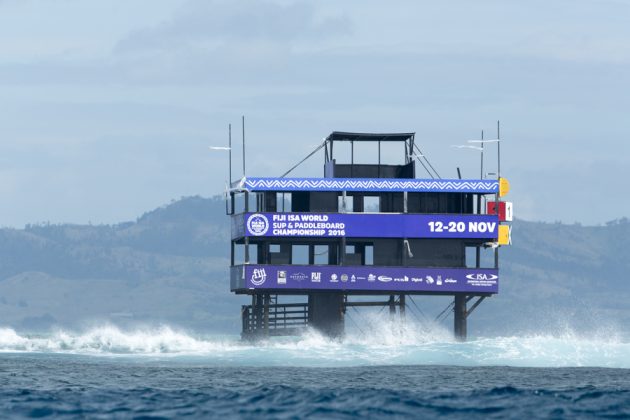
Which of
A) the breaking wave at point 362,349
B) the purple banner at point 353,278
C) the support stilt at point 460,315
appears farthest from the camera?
the support stilt at point 460,315

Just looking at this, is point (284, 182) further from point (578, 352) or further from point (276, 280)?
point (578, 352)

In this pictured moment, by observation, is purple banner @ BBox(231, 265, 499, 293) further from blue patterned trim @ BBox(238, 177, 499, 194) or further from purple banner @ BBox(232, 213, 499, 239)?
blue patterned trim @ BBox(238, 177, 499, 194)

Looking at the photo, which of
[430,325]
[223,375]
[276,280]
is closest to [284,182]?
[276,280]

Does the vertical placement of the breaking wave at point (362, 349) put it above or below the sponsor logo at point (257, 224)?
→ below

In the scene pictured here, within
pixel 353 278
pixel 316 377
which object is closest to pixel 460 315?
pixel 353 278

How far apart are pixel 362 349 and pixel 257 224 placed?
9.84m

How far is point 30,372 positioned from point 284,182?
24.0 meters

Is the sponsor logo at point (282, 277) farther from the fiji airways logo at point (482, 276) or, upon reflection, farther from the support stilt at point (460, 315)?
the support stilt at point (460, 315)

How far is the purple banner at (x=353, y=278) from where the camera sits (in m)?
95.4

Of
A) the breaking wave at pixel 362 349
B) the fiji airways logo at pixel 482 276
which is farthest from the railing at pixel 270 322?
the fiji airways logo at pixel 482 276

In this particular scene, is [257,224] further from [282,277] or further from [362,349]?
[362,349]

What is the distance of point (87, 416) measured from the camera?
5428 cm

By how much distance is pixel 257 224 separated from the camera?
94.9m

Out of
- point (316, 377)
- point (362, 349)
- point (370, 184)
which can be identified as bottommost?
point (316, 377)
